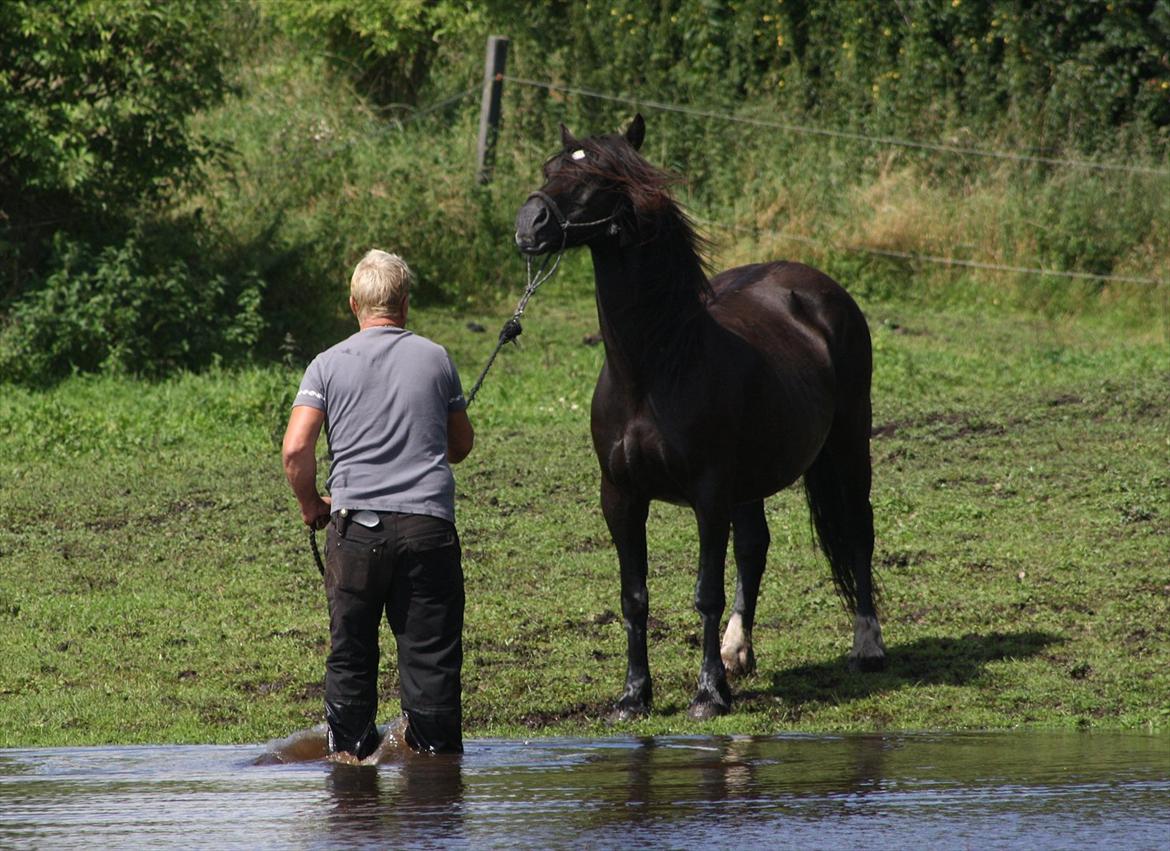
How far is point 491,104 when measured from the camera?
785 inches

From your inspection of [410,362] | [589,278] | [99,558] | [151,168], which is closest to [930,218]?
[589,278]

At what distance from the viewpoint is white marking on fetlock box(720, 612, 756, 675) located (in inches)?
304

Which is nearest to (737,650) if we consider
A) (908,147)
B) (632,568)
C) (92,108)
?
(632,568)

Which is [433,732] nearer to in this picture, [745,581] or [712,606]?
[712,606]

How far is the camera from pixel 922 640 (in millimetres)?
8227

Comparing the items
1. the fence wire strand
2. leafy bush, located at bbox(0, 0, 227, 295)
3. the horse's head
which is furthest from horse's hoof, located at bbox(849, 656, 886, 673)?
the fence wire strand

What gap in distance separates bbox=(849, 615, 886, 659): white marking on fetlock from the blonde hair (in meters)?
3.09

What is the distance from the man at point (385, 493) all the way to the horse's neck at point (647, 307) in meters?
1.38

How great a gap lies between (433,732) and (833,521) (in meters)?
3.19

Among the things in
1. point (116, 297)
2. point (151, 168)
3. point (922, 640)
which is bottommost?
point (922, 640)

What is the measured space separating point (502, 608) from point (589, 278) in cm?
1089

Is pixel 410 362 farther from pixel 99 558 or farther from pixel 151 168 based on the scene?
pixel 151 168

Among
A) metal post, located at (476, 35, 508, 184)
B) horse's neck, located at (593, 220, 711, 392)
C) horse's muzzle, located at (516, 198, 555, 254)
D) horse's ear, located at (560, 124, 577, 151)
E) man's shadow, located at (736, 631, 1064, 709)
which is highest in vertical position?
metal post, located at (476, 35, 508, 184)

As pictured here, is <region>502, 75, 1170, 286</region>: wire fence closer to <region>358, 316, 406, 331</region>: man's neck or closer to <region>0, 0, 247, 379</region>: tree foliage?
<region>0, 0, 247, 379</region>: tree foliage
